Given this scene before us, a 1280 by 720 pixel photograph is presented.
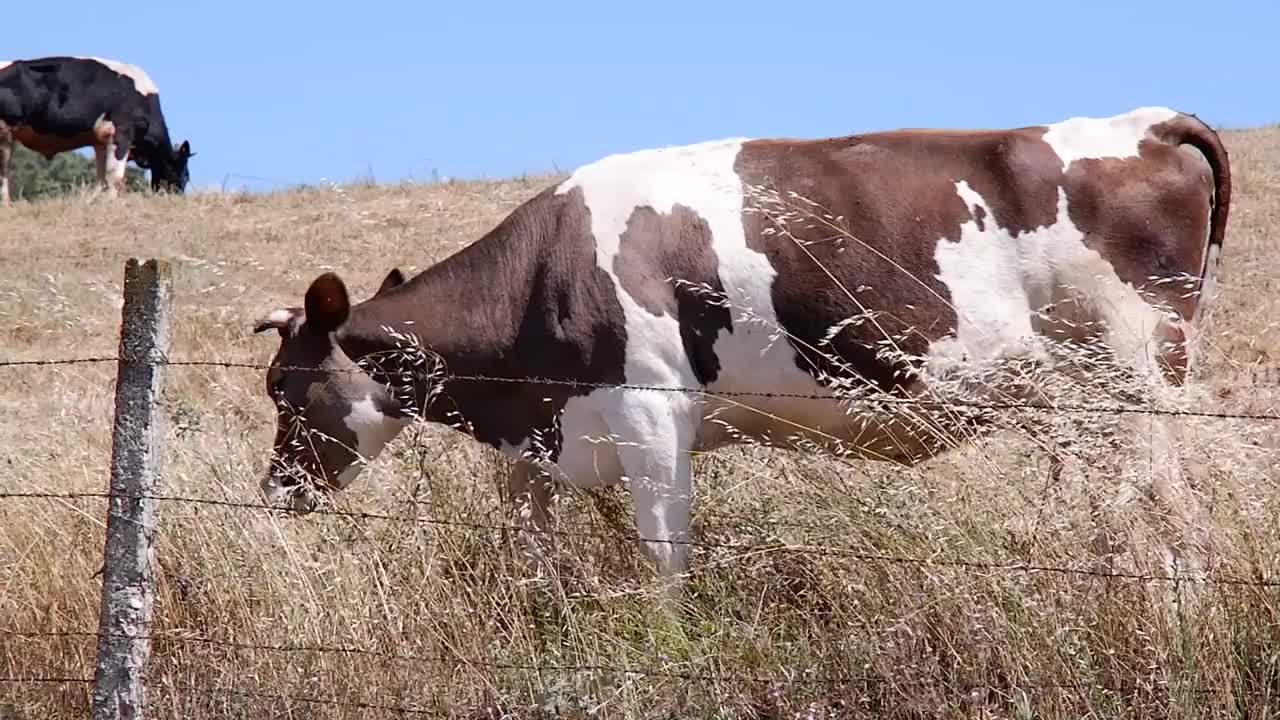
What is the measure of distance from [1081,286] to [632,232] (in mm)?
1783

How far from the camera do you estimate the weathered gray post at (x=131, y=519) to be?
4.75 metres

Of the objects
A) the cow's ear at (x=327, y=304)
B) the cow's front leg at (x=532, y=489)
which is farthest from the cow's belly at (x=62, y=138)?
the cow's front leg at (x=532, y=489)

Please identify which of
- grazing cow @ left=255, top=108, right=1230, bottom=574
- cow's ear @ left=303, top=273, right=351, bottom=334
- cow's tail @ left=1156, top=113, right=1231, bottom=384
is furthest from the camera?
cow's ear @ left=303, top=273, right=351, bottom=334

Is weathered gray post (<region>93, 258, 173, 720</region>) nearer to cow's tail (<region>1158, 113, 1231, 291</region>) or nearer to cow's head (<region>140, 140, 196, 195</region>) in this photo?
cow's tail (<region>1158, 113, 1231, 291</region>)

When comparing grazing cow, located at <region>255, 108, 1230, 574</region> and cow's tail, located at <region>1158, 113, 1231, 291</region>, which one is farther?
cow's tail, located at <region>1158, 113, 1231, 291</region>

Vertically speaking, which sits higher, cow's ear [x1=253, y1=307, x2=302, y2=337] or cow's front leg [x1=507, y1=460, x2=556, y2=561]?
cow's ear [x1=253, y1=307, x2=302, y2=337]

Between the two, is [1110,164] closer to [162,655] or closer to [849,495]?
[849,495]

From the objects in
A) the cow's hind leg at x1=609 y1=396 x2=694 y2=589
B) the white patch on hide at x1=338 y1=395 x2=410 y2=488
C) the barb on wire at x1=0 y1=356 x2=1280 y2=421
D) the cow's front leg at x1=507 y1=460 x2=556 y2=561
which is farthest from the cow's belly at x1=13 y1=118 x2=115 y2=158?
the cow's hind leg at x1=609 y1=396 x2=694 y2=589

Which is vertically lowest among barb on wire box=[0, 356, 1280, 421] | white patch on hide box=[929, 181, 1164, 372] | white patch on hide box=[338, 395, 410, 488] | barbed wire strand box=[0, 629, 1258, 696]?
barbed wire strand box=[0, 629, 1258, 696]

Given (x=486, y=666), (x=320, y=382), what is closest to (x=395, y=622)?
(x=486, y=666)

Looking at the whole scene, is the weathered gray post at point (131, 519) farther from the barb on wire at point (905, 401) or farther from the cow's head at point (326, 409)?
the cow's head at point (326, 409)

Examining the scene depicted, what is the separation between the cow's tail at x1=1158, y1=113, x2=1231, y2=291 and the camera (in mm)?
6262

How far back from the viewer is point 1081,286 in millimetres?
6133

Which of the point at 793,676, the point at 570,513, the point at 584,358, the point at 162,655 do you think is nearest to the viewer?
the point at 793,676
